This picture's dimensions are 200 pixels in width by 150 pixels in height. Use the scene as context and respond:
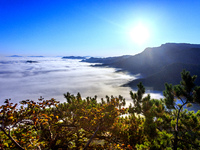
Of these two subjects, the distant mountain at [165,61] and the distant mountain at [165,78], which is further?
the distant mountain at [165,61]

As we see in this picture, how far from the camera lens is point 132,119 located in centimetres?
1078

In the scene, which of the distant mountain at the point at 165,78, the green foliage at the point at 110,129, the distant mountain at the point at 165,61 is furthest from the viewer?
the distant mountain at the point at 165,61

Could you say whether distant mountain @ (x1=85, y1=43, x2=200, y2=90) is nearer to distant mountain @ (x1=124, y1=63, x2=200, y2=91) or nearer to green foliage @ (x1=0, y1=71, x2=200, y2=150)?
distant mountain @ (x1=124, y1=63, x2=200, y2=91)

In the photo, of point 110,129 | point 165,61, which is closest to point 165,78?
point 165,61

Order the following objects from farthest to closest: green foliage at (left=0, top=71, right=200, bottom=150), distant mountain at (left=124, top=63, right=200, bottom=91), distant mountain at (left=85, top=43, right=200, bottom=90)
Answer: distant mountain at (left=85, top=43, right=200, bottom=90) → distant mountain at (left=124, top=63, right=200, bottom=91) → green foliage at (left=0, top=71, right=200, bottom=150)

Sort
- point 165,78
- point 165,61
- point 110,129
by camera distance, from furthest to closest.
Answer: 1. point 165,61
2. point 165,78
3. point 110,129

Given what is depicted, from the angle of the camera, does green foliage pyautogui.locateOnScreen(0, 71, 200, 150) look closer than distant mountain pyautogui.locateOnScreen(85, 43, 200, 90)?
Yes

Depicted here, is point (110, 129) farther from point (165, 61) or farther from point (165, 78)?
point (165, 61)

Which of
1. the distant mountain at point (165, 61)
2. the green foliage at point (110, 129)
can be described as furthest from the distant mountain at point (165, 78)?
the green foliage at point (110, 129)

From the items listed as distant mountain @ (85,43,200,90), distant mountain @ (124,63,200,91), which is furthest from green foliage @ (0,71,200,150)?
distant mountain @ (85,43,200,90)

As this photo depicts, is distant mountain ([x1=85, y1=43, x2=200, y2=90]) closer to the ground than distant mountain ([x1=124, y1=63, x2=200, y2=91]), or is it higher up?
higher up

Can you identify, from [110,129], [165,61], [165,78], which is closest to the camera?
[110,129]

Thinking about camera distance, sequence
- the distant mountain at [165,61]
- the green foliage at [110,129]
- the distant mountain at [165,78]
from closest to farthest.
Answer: the green foliage at [110,129] < the distant mountain at [165,78] < the distant mountain at [165,61]

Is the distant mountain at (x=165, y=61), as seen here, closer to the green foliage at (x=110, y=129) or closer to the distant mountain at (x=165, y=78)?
the distant mountain at (x=165, y=78)
